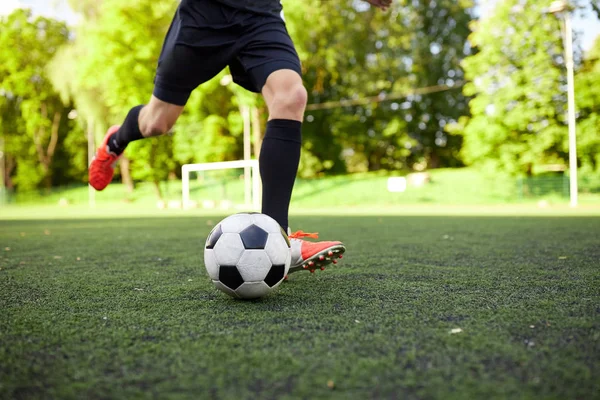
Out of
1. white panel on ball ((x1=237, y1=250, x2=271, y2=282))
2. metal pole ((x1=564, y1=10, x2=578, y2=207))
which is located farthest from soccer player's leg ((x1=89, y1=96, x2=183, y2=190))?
metal pole ((x1=564, y1=10, x2=578, y2=207))

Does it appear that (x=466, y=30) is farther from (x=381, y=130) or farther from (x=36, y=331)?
(x=36, y=331)

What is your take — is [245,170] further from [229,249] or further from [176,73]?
[229,249]

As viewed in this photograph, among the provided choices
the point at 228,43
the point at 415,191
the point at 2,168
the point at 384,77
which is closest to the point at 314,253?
the point at 228,43

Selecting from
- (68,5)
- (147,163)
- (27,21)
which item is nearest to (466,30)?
(147,163)

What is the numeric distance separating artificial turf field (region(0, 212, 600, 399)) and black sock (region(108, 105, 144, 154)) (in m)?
0.89

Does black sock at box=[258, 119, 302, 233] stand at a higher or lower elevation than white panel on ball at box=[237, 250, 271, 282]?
higher

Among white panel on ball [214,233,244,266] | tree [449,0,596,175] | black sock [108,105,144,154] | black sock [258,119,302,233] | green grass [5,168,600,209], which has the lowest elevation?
green grass [5,168,600,209]

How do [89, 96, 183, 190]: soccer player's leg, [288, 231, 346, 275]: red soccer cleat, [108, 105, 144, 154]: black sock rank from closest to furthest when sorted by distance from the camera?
[288, 231, 346, 275]: red soccer cleat, [89, 96, 183, 190]: soccer player's leg, [108, 105, 144, 154]: black sock

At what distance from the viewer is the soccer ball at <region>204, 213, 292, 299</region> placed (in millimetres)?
2229

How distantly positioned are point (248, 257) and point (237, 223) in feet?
0.64

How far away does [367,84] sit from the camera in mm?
26234

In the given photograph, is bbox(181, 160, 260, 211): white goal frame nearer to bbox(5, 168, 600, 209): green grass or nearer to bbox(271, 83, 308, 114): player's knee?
bbox(5, 168, 600, 209): green grass

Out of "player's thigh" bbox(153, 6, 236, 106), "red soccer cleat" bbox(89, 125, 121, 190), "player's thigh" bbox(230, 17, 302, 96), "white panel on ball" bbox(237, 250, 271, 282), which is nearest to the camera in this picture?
"white panel on ball" bbox(237, 250, 271, 282)

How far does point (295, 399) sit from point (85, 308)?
132 cm
